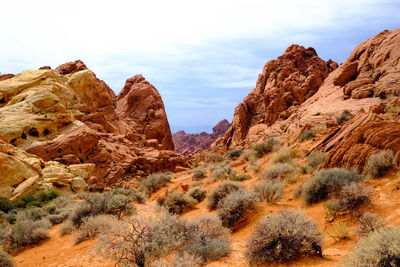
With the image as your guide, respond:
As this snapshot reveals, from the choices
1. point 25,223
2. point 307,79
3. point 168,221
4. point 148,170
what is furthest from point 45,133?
point 307,79

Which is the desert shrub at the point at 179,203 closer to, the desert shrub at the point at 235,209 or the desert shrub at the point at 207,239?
the desert shrub at the point at 235,209

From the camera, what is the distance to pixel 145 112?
47.4 metres

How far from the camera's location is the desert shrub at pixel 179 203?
35.8ft

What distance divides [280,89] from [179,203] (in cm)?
3512

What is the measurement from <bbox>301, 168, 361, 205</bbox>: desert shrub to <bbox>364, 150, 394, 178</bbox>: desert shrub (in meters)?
0.47

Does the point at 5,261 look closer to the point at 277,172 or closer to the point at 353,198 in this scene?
the point at 353,198

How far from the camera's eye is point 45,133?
77.9 feet

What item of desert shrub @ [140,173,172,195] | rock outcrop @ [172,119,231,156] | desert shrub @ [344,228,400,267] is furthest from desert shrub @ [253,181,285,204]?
rock outcrop @ [172,119,231,156]

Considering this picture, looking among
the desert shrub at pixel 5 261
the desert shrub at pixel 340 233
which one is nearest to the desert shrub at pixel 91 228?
the desert shrub at pixel 5 261

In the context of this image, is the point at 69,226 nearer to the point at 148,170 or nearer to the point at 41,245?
the point at 41,245

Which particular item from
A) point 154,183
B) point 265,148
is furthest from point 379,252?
point 154,183

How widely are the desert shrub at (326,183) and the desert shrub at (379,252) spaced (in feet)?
12.3

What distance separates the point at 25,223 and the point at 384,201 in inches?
463

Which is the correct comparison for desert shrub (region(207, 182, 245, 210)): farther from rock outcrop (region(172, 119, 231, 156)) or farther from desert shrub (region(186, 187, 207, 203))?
rock outcrop (region(172, 119, 231, 156))
